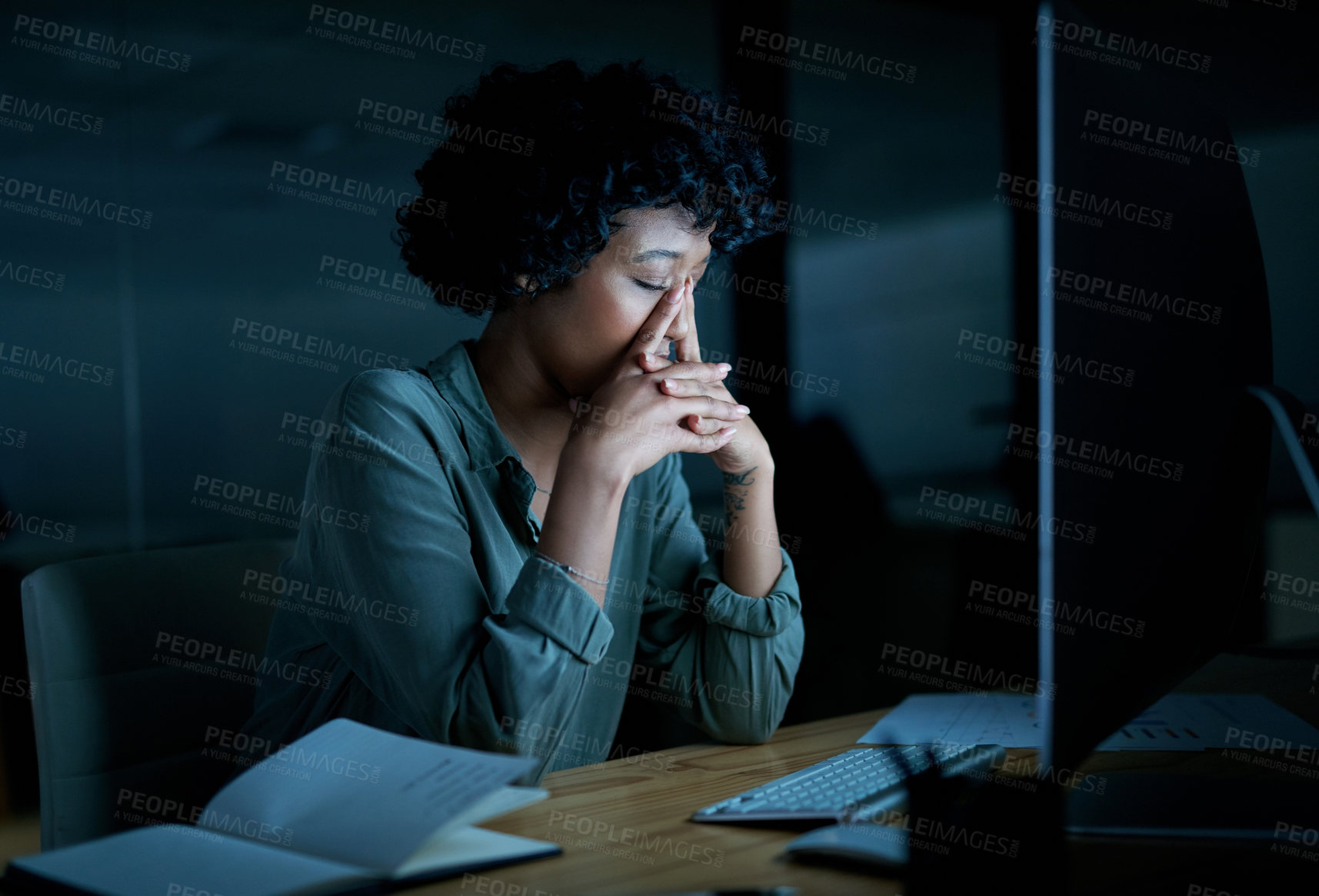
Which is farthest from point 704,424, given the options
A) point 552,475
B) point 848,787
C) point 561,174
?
point 848,787

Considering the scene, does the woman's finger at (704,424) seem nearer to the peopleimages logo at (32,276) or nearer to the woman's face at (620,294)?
the woman's face at (620,294)

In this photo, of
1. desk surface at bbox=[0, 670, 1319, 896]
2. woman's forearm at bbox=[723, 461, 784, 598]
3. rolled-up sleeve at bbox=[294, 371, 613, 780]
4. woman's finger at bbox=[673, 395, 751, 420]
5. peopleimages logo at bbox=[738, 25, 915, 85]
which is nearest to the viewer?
desk surface at bbox=[0, 670, 1319, 896]

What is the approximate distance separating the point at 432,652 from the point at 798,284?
7.77 ft

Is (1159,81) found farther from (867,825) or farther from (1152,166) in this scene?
(867,825)

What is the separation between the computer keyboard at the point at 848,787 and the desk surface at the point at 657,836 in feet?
0.07

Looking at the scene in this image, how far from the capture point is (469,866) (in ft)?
2.39

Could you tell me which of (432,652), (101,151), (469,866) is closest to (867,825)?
(469,866)

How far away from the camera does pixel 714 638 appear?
54.7 inches

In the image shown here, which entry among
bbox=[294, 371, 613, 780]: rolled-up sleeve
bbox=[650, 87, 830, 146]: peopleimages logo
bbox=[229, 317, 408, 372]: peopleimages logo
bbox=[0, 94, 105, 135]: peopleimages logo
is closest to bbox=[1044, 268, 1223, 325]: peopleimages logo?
bbox=[294, 371, 613, 780]: rolled-up sleeve

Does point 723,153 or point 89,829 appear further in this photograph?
point 723,153

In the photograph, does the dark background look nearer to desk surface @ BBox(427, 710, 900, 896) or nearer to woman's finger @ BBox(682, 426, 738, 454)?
woman's finger @ BBox(682, 426, 738, 454)

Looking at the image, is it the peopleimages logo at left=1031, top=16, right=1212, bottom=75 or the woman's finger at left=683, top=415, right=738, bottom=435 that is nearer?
the peopleimages logo at left=1031, top=16, right=1212, bottom=75

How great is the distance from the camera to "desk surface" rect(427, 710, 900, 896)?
0.71m

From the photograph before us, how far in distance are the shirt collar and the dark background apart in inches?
70.4
